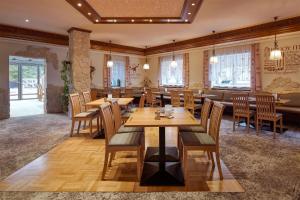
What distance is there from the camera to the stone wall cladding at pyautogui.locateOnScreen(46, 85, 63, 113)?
7746 millimetres

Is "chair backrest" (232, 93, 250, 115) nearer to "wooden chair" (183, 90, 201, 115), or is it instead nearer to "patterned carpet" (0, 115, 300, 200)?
"patterned carpet" (0, 115, 300, 200)

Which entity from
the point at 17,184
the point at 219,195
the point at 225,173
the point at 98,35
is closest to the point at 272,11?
the point at 225,173

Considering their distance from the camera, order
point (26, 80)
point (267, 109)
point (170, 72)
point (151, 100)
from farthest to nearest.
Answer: point (26, 80) < point (170, 72) < point (151, 100) < point (267, 109)

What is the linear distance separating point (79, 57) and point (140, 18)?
2.27 meters

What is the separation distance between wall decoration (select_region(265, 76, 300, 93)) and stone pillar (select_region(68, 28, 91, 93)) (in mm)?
5396

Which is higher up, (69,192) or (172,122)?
(172,122)

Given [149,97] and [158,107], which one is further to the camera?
[149,97]

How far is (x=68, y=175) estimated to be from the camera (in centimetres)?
278

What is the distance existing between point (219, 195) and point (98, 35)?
252 inches

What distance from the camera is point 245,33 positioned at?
648 centimetres

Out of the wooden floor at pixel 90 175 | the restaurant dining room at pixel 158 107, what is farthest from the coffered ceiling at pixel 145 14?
the wooden floor at pixel 90 175

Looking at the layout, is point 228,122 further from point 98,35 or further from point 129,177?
point 98,35

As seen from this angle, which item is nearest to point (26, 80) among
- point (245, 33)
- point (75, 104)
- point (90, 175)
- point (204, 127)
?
point (75, 104)

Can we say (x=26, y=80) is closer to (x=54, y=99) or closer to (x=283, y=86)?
(x=54, y=99)
